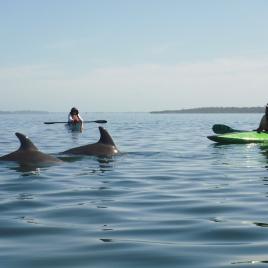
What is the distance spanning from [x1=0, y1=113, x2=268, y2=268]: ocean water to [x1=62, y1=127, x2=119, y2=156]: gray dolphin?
6.52ft

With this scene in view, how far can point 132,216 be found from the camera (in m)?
8.59

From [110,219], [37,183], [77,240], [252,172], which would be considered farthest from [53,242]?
[252,172]

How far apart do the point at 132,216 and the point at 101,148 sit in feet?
31.3

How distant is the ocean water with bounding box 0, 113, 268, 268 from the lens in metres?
6.25

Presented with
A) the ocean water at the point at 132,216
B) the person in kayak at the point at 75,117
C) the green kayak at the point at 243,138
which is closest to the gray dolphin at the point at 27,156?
the ocean water at the point at 132,216

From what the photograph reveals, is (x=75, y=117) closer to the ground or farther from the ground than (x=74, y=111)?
closer to the ground

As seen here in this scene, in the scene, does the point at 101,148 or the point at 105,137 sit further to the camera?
the point at 105,137

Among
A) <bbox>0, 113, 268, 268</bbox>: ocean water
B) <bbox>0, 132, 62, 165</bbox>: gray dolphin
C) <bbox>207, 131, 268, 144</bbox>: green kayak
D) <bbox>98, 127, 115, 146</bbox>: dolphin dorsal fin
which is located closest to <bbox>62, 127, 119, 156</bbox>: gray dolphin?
<bbox>98, 127, 115, 146</bbox>: dolphin dorsal fin

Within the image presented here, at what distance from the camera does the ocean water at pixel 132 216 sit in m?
6.25

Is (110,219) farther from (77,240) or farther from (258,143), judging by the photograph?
(258,143)

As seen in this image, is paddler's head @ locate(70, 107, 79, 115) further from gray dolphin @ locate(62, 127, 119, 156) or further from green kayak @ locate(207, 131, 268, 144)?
gray dolphin @ locate(62, 127, 119, 156)

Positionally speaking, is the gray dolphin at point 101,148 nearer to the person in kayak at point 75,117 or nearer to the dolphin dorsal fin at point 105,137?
the dolphin dorsal fin at point 105,137

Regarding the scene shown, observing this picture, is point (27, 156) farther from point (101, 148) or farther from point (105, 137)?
point (105, 137)

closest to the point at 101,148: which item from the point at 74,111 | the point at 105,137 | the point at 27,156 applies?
the point at 105,137
